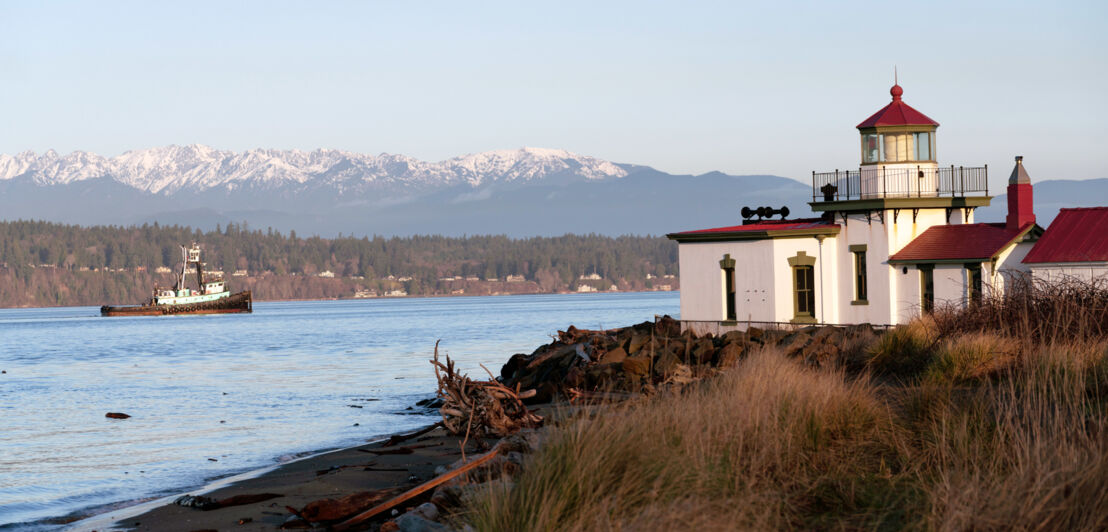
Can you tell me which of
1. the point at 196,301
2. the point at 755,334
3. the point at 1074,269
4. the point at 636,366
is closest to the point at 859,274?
the point at 1074,269

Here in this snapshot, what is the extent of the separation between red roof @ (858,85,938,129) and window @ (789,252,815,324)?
4.15m

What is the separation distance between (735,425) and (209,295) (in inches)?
5955

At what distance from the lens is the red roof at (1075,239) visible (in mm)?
27781

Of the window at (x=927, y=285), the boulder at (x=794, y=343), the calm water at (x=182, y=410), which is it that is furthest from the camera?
the window at (x=927, y=285)

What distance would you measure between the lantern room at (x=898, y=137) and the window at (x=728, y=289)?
4835 millimetres

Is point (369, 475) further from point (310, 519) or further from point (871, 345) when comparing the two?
point (871, 345)

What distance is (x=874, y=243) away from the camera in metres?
30.9

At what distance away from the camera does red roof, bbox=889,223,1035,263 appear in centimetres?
2945

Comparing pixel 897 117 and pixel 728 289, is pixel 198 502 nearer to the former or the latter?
pixel 728 289

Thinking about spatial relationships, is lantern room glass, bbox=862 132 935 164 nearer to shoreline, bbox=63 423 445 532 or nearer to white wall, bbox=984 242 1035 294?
white wall, bbox=984 242 1035 294

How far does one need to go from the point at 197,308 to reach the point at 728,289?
129752 mm

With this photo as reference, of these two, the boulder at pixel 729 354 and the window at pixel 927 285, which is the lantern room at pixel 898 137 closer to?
the window at pixel 927 285

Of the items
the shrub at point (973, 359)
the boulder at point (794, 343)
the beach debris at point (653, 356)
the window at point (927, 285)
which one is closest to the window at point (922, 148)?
the window at point (927, 285)

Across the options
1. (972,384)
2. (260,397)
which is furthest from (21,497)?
(260,397)
